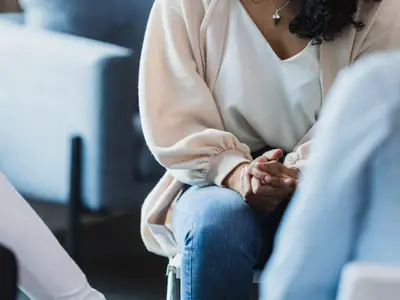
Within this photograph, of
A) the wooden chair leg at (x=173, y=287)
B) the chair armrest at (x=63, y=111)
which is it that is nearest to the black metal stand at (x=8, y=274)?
the wooden chair leg at (x=173, y=287)

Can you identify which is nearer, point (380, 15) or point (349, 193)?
point (349, 193)

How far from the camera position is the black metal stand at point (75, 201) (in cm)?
188

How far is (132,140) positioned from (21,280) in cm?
70

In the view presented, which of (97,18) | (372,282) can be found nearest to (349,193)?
(372,282)

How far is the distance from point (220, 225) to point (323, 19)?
17.8 inches

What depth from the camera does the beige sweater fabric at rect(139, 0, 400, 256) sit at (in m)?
1.43

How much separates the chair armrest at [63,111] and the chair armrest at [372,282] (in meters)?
1.17

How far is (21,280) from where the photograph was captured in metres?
1.19

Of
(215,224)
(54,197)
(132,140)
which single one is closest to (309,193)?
(215,224)

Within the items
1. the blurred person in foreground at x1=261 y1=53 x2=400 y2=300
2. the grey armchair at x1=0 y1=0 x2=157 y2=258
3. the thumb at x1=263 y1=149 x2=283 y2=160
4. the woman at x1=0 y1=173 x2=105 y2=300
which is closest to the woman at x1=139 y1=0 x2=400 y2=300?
the thumb at x1=263 y1=149 x2=283 y2=160

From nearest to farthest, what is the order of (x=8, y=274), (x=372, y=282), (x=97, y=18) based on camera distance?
(x=372, y=282)
(x=8, y=274)
(x=97, y=18)

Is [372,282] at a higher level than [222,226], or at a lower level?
higher

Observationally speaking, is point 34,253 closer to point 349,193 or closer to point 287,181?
point 287,181

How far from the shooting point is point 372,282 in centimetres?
72
